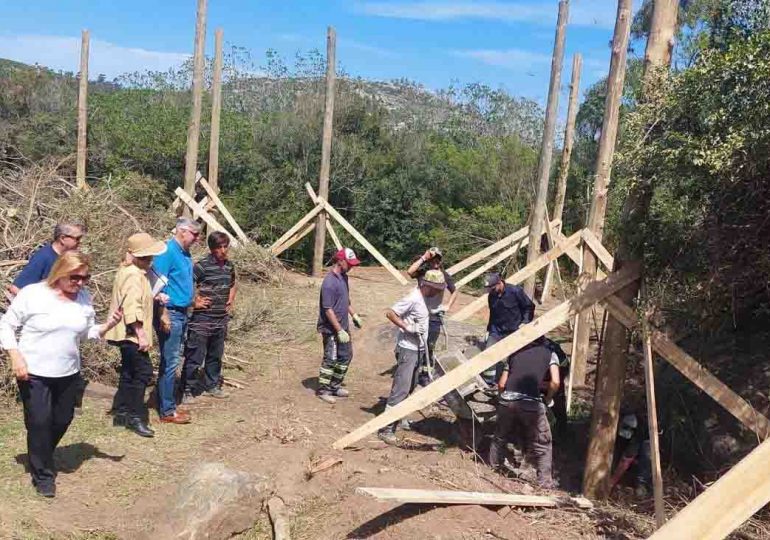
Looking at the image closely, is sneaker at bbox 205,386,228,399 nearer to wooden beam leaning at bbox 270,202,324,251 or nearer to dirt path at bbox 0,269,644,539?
dirt path at bbox 0,269,644,539

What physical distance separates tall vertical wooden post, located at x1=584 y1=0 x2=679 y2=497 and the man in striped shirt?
3493 mm

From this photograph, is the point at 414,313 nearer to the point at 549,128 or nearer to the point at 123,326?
the point at 123,326

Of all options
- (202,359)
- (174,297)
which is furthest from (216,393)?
(174,297)

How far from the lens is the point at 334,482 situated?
530 centimetres

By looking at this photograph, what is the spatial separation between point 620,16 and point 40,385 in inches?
244

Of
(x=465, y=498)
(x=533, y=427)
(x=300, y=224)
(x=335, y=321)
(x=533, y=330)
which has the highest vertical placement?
(x=300, y=224)

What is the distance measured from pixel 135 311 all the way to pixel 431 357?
3245mm

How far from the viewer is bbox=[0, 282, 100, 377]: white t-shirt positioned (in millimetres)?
4438

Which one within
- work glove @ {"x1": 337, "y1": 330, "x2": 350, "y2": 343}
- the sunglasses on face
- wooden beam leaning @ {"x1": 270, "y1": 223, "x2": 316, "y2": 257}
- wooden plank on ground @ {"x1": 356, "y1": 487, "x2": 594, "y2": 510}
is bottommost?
wooden plank on ground @ {"x1": 356, "y1": 487, "x2": 594, "y2": 510}

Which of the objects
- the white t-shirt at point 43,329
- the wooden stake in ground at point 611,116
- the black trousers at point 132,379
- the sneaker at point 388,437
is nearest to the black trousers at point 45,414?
the white t-shirt at point 43,329

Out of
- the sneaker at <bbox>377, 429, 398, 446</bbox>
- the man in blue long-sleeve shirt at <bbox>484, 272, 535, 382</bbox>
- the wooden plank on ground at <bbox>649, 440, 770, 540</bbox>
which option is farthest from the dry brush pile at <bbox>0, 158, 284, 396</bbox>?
the wooden plank on ground at <bbox>649, 440, 770, 540</bbox>

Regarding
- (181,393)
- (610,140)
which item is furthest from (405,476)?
(610,140)

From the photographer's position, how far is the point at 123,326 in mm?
5449

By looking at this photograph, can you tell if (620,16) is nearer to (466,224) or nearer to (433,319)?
(433,319)
